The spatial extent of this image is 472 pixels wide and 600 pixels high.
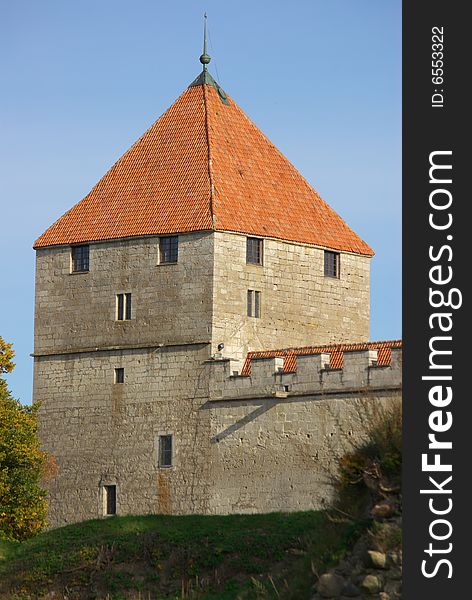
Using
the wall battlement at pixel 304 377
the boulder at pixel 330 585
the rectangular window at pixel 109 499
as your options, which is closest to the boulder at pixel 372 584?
the boulder at pixel 330 585

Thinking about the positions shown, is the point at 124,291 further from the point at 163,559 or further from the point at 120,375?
the point at 163,559

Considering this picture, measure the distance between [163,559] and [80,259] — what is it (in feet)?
44.9

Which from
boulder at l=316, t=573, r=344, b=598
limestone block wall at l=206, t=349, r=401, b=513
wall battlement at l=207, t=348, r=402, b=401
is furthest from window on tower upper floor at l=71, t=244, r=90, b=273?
boulder at l=316, t=573, r=344, b=598

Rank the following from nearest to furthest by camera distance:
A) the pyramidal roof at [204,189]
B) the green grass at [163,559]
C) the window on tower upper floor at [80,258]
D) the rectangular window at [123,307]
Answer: the green grass at [163,559], the pyramidal roof at [204,189], the rectangular window at [123,307], the window on tower upper floor at [80,258]

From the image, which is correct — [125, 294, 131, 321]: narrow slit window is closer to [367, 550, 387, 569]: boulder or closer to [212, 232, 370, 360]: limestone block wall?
[212, 232, 370, 360]: limestone block wall

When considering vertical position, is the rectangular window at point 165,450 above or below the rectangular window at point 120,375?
below

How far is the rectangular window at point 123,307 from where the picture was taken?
5141 cm

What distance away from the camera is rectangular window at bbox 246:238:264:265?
168ft

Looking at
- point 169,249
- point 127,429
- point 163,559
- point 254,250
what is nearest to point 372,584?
point 163,559

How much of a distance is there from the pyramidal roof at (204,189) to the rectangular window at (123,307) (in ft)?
5.99

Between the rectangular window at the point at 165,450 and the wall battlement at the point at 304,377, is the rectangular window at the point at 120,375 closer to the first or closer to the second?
the rectangular window at the point at 165,450

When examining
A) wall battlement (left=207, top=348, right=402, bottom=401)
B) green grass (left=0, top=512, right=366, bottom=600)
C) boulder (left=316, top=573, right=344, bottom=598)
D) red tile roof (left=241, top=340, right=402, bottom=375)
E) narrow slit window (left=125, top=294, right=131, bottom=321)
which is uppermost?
narrow slit window (left=125, top=294, right=131, bottom=321)

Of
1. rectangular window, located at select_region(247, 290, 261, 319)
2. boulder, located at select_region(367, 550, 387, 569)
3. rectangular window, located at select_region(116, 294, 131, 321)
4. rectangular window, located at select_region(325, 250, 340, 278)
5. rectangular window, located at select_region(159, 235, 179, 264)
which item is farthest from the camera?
rectangular window, located at select_region(325, 250, 340, 278)

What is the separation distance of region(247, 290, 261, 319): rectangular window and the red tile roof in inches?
52.5
